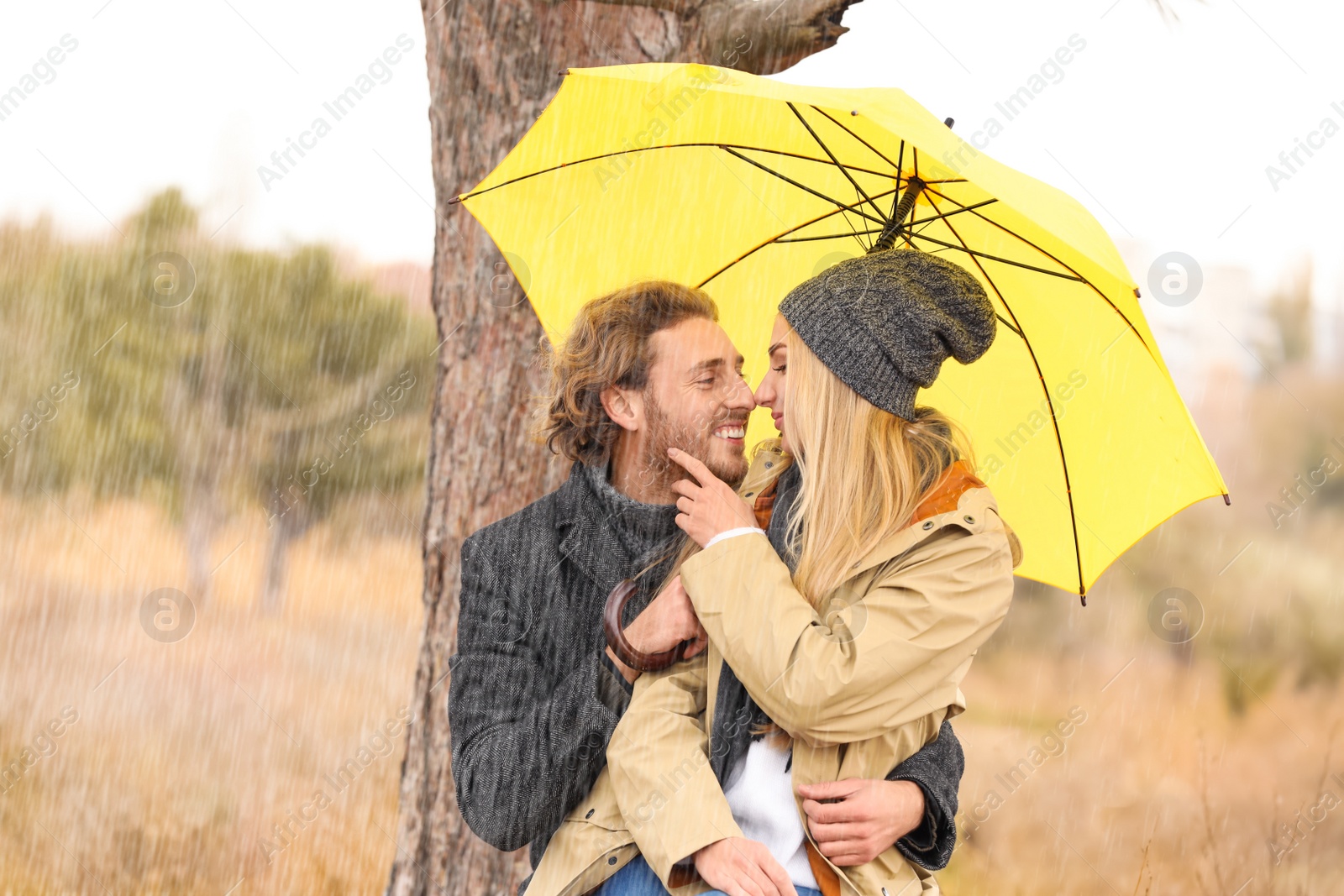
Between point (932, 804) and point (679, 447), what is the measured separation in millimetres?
971

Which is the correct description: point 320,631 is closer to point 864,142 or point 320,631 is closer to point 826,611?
point 864,142

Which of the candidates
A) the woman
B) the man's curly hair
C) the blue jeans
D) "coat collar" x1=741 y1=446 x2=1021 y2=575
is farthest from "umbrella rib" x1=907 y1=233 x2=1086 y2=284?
the blue jeans

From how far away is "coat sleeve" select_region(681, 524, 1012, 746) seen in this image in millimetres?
2020

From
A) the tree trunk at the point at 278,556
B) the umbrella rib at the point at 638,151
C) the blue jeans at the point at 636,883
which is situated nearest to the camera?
the blue jeans at the point at 636,883

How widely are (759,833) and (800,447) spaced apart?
0.80 metres

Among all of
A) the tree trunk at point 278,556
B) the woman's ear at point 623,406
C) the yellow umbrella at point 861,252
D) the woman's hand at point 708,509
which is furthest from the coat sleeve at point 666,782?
the tree trunk at point 278,556

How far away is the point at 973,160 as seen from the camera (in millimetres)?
2117

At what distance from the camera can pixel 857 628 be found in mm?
Answer: 2074

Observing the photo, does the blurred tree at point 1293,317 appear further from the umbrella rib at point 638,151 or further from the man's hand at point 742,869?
the man's hand at point 742,869

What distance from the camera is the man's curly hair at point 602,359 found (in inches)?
108

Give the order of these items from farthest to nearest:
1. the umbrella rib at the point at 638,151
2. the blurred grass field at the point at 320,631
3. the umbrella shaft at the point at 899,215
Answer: the blurred grass field at the point at 320,631 → the umbrella rib at the point at 638,151 → the umbrella shaft at the point at 899,215

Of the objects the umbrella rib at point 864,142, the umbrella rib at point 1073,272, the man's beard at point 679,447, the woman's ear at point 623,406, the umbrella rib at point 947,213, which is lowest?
the man's beard at point 679,447

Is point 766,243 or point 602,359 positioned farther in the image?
point 766,243

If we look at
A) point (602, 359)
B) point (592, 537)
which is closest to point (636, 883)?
point (592, 537)
